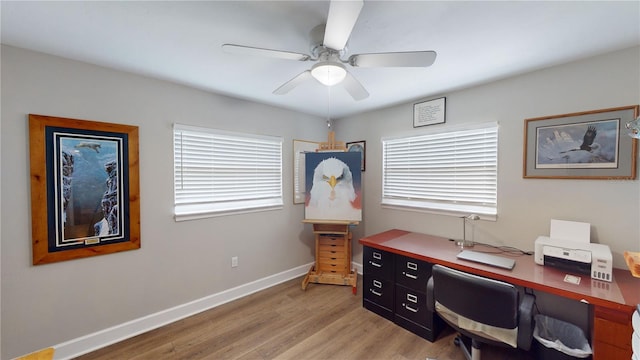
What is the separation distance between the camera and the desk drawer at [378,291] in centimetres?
238

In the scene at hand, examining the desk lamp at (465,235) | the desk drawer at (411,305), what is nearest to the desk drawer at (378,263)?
the desk drawer at (411,305)

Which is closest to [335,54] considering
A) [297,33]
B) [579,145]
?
[297,33]

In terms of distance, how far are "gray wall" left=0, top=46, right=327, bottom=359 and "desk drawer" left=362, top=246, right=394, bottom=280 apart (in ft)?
4.02

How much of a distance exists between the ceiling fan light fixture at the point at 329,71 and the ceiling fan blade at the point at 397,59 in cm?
9

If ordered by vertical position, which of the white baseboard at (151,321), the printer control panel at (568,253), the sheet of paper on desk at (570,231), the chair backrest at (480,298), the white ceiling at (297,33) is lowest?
the white baseboard at (151,321)

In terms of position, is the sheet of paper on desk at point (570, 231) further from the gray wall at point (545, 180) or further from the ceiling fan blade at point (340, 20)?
the ceiling fan blade at point (340, 20)

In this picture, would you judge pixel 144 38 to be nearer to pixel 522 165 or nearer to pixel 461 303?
pixel 461 303

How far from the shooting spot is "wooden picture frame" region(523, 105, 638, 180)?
1.72 metres

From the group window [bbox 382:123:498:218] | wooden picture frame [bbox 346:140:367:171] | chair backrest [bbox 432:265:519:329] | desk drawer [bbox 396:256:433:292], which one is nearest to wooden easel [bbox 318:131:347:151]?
wooden picture frame [bbox 346:140:367:171]

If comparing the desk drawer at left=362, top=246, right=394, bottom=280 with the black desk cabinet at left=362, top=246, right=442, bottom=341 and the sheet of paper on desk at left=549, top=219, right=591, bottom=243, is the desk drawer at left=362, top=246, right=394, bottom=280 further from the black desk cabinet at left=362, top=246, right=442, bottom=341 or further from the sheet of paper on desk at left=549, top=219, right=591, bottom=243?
the sheet of paper on desk at left=549, top=219, right=591, bottom=243

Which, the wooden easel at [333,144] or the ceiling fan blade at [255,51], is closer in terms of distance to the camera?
the ceiling fan blade at [255,51]

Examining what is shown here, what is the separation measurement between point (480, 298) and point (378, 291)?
1226 mm

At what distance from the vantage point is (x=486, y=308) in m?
1.39

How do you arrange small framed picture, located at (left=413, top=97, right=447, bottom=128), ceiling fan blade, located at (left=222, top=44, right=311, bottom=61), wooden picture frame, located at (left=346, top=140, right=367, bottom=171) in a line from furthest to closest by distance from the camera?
wooden picture frame, located at (left=346, top=140, right=367, bottom=171) → small framed picture, located at (left=413, top=97, right=447, bottom=128) → ceiling fan blade, located at (left=222, top=44, right=311, bottom=61)
